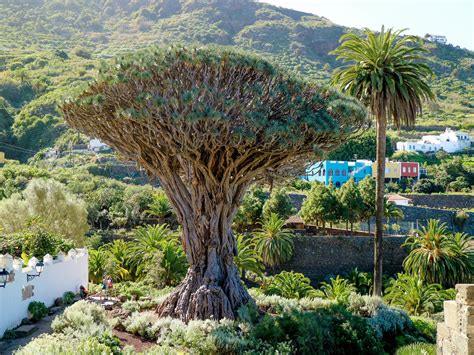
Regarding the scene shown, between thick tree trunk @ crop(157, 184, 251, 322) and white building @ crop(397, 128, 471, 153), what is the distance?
184ft

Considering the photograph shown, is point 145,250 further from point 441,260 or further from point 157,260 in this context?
point 441,260

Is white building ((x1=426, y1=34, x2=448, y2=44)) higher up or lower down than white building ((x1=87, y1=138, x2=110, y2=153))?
higher up

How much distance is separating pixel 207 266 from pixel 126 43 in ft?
381

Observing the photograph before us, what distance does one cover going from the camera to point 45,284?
17297 mm

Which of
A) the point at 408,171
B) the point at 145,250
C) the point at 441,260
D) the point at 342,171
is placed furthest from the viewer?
the point at 408,171

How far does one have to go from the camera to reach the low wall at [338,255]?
32531 millimetres

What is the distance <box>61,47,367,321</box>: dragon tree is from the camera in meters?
14.0

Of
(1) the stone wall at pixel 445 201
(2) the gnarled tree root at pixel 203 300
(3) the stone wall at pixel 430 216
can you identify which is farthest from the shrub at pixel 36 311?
(1) the stone wall at pixel 445 201

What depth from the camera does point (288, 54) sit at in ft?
389

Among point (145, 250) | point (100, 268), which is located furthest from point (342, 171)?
point (100, 268)

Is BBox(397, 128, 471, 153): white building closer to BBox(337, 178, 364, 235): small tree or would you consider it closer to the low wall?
BBox(337, 178, 364, 235): small tree

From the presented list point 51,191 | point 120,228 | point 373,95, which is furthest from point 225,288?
point 120,228

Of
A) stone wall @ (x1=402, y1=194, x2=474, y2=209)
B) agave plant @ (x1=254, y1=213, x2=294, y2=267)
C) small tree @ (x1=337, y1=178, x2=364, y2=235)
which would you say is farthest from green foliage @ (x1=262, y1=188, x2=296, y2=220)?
stone wall @ (x1=402, y1=194, x2=474, y2=209)

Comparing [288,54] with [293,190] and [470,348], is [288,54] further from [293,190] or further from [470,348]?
[470,348]
